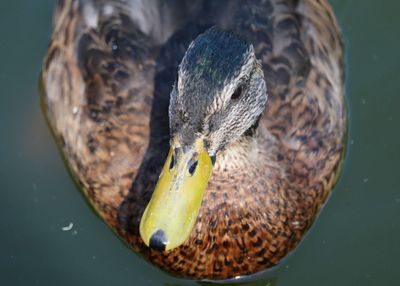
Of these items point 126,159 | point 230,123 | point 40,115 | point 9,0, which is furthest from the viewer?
point 9,0

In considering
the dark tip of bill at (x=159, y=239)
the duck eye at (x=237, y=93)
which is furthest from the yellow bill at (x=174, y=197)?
the duck eye at (x=237, y=93)

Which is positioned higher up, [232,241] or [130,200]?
[130,200]

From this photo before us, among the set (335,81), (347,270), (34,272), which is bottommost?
(347,270)

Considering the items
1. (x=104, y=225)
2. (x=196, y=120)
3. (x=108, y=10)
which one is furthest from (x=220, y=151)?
(x=104, y=225)

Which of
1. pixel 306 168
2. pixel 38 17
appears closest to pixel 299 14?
pixel 306 168

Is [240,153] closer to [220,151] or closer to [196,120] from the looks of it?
[220,151]

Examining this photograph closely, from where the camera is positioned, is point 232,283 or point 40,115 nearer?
point 232,283

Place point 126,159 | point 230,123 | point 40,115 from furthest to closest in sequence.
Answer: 1. point 40,115
2. point 126,159
3. point 230,123

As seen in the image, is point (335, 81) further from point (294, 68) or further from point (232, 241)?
point (232, 241)
